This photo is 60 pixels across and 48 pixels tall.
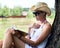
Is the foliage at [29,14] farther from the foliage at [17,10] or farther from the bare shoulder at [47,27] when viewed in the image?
the bare shoulder at [47,27]

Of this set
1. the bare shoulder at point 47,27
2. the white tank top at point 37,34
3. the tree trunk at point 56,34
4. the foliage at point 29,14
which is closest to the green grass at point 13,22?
the foliage at point 29,14

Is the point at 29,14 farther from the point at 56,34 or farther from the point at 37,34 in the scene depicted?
the point at 56,34

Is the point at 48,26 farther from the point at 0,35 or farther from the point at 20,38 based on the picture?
the point at 0,35

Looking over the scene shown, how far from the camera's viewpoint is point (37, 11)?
3.88 m

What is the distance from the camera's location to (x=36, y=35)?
3.90m

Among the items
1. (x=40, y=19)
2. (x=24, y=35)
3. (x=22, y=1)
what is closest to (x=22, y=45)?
(x=24, y=35)

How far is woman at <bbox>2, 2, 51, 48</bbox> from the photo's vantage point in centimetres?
375

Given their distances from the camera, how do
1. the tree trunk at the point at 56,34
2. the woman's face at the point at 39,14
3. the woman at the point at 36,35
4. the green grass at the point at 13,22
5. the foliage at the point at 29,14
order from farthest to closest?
the green grass at the point at 13,22 < the foliage at the point at 29,14 < the woman's face at the point at 39,14 < the woman at the point at 36,35 < the tree trunk at the point at 56,34

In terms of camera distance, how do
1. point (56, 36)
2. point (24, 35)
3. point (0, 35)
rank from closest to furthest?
1. point (56, 36)
2. point (24, 35)
3. point (0, 35)

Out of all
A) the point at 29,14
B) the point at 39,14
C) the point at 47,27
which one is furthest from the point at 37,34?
the point at 29,14

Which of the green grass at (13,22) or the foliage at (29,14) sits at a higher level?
the foliage at (29,14)

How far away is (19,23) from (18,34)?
1.65 metres

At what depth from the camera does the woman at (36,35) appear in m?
3.75

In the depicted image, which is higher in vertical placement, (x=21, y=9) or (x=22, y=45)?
(x=21, y=9)
